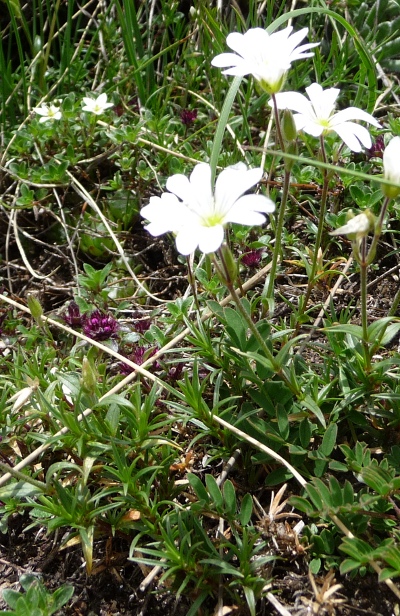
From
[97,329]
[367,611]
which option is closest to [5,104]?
[97,329]

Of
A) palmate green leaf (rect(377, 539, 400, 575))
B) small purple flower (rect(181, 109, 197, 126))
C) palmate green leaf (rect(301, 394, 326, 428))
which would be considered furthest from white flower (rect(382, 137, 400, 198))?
small purple flower (rect(181, 109, 197, 126))

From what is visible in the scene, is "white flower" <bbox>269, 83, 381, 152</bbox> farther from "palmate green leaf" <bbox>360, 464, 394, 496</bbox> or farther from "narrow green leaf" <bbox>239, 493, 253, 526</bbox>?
"narrow green leaf" <bbox>239, 493, 253, 526</bbox>

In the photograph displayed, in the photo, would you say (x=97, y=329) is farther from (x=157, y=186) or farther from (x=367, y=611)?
(x=367, y=611)

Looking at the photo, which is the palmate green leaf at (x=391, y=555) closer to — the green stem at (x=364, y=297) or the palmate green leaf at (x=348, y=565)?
the palmate green leaf at (x=348, y=565)

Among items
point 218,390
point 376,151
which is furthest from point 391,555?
point 376,151

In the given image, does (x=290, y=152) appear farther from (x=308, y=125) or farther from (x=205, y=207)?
(x=205, y=207)
